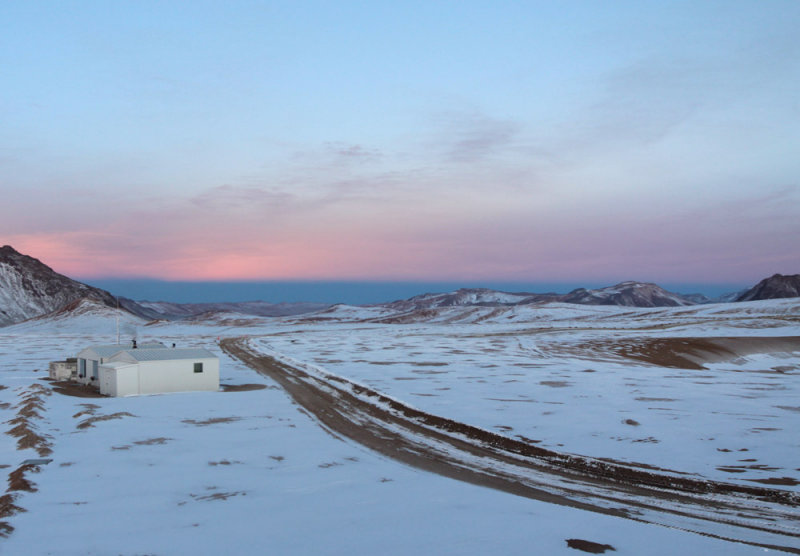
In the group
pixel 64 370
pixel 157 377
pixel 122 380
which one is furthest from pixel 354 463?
pixel 64 370

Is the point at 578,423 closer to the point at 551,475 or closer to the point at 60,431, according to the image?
the point at 551,475

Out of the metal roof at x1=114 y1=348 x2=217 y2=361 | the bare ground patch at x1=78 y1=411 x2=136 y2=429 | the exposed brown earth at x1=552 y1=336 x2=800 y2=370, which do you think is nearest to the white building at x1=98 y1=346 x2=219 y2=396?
the metal roof at x1=114 y1=348 x2=217 y2=361

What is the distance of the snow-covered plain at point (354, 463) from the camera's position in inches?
498

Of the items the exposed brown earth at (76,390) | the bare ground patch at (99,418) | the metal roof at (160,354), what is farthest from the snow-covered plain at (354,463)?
the metal roof at (160,354)

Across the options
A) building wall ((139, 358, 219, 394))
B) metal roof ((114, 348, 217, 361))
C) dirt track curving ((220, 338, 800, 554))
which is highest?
metal roof ((114, 348, 217, 361))

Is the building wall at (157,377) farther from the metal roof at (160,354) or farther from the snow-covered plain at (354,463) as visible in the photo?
the snow-covered plain at (354,463)

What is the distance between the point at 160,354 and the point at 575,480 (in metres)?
27.4

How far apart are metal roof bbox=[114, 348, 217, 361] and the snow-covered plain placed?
8.88 ft

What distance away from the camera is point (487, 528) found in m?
13.1

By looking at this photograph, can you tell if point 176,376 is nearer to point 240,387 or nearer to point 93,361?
point 240,387

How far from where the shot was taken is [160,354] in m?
35.6

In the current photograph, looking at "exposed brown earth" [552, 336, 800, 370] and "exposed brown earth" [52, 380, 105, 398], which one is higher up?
"exposed brown earth" [52, 380, 105, 398]

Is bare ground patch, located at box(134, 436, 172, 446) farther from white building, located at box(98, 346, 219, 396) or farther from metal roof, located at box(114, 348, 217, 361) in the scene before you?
metal roof, located at box(114, 348, 217, 361)

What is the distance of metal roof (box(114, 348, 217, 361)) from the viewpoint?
34406mm
